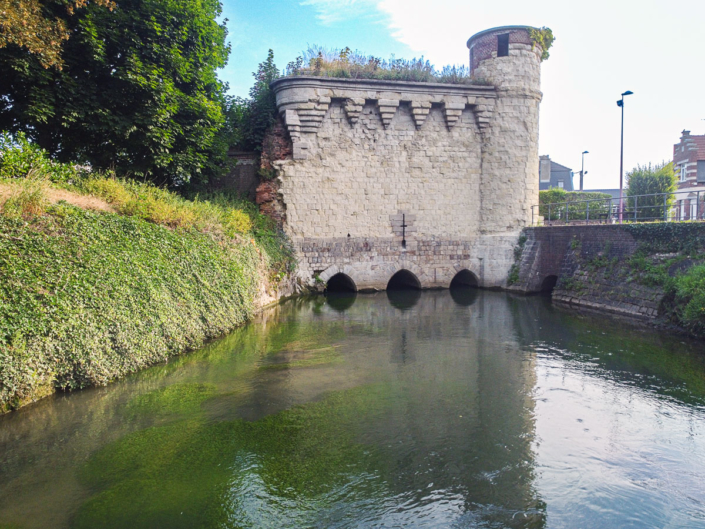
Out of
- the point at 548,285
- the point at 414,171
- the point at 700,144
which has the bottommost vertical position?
the point at 548,285

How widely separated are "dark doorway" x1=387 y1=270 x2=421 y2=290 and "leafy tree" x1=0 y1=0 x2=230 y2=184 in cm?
803

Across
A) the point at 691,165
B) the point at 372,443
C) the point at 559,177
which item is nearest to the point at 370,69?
the point at 372,443

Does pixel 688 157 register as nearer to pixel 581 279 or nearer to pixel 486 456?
pixel 581 279

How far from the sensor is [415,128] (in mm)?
16641

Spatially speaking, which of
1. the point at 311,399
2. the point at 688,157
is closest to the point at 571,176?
the point at 688,157

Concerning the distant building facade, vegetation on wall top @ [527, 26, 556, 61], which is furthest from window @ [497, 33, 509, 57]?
the distant building facade

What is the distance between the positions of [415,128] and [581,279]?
7.08 meters

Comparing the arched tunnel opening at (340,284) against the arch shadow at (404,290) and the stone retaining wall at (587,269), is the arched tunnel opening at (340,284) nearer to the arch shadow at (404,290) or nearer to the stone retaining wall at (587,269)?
the arch shadow at (404,290)

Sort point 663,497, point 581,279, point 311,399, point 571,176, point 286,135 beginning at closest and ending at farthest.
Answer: point 663,497
point 311,399
point 581,279
point 286,135
point 571,176

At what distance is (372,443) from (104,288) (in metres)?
4.06

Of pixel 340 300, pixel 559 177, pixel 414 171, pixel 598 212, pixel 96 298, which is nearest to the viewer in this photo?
pixel 96 298

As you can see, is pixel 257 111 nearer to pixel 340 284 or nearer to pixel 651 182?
pixel 340 284

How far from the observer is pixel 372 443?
5.21 meters

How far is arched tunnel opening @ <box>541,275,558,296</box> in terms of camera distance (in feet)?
54.2
